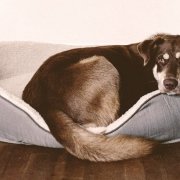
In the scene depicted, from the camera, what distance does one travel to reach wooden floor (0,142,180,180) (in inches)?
80.3

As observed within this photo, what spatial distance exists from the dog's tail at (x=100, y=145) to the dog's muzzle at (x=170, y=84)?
1.33 feet

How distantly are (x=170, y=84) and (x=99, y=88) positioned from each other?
15.7 inches

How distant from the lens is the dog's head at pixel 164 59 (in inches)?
95.0

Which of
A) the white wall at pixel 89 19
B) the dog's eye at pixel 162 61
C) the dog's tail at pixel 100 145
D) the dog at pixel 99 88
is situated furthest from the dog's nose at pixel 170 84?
the white wall at pixel 89 19

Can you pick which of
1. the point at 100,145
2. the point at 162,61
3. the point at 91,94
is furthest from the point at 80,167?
the point at 162,61

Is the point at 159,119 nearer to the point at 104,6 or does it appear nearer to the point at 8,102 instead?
the point at 8,102

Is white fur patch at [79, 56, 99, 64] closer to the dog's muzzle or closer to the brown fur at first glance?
the brown fur

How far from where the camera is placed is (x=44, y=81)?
241 cm

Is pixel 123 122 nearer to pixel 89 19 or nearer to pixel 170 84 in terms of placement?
pixel 170 84

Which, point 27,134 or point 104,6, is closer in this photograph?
point 27,134

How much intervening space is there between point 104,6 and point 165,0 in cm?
51

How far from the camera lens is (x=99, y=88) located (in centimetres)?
242

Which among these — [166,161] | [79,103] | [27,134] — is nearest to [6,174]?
[27,134]

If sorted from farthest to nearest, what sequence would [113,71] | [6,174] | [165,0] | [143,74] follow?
1. [165,0]
2. [143,74]
3. [113,71]
4. [6,174]
